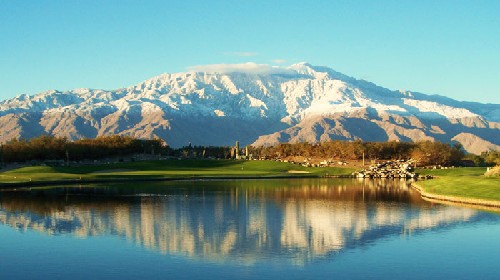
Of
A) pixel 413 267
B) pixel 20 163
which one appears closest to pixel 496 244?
pixel 413 267

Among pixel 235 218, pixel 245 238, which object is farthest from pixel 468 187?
pixel 245 238

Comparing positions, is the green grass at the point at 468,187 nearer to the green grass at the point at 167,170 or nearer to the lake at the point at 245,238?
the lake at the point at 245,238

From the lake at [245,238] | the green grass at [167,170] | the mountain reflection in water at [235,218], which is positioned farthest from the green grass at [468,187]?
the green grass at [167,170]

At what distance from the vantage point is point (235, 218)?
52.3m

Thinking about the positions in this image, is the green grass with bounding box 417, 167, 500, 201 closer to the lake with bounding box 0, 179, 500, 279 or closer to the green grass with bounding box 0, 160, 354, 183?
the lake with bounding box 0, 179, 500, 279

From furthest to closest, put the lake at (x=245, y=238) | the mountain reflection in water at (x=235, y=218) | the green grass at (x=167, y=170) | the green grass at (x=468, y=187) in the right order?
the green grass at (x=167, y=170) → the green grass at (x=468, y=187) → the mountain reflection in water at (x=235, y=218) → the lake at (x=245, y=238)

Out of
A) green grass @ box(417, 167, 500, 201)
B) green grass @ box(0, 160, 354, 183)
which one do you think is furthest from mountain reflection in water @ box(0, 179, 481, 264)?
green grass @ box(0, 160, 354, 183)

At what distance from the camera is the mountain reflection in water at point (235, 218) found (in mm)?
39906

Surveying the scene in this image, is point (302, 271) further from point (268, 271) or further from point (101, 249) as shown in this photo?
point (101, 249)

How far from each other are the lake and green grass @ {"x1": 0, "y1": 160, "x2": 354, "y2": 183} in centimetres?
3738

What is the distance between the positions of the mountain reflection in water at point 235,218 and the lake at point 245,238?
0.32 ft

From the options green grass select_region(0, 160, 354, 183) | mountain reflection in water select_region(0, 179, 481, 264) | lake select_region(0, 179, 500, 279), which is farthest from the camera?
green grass select_region(0, 160, 354, 183)

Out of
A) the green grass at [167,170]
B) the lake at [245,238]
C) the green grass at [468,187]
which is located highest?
the green grass at [167,170]

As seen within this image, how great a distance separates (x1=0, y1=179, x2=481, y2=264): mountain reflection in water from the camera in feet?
131
